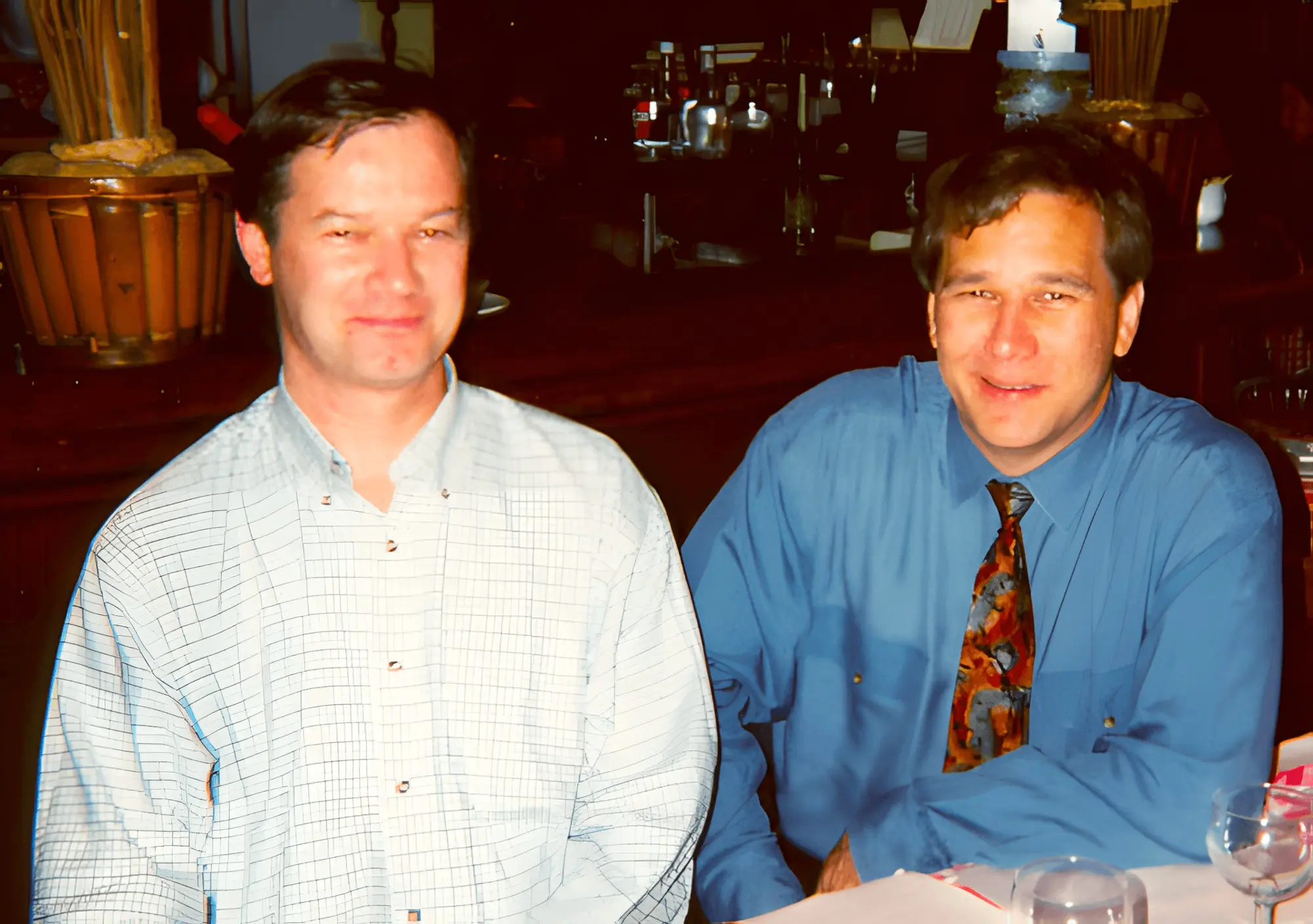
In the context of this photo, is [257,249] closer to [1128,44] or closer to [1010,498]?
[1010,498]

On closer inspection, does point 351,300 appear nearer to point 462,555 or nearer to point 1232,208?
point 462,555

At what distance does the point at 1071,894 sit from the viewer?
1.20 meters

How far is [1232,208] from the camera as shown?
417 centimetres

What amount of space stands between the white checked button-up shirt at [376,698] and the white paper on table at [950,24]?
5.39 feet

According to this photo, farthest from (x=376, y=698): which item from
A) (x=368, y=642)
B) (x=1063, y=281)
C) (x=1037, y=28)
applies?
(x=1037, y=28)

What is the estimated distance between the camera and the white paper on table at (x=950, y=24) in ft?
9.14

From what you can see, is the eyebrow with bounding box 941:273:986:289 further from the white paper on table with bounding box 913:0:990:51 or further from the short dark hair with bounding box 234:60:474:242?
the white paper on table with bounding box 913:0:990:51

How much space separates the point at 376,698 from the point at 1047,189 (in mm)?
996

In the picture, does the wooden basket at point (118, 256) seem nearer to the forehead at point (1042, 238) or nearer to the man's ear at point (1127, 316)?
the forehead at point (1042, 238)

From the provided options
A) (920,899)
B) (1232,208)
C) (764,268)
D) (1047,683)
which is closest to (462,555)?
(920,899)

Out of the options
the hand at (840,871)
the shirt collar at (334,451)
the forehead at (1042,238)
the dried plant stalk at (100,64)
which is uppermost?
the dried plant stalk at (100,64)

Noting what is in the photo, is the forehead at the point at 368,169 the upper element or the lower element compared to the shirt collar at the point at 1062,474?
upper

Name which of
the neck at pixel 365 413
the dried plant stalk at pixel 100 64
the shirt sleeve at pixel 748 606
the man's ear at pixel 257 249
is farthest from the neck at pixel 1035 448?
the dried plant stalk at pixel 100 64

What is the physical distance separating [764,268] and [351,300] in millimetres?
1914
